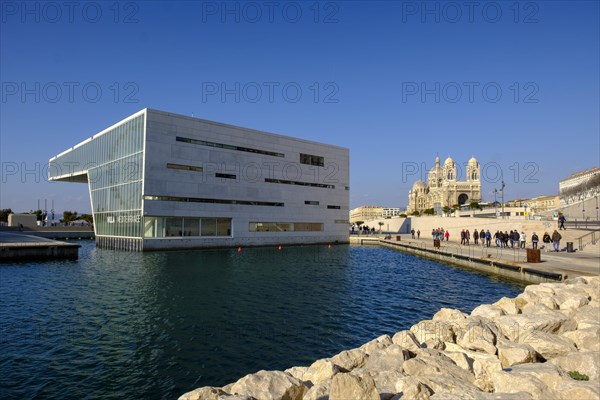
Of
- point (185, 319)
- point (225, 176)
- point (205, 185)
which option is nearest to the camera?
point (185, 319)

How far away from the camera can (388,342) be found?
10.3m

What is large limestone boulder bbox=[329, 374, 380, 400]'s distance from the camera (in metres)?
5.92

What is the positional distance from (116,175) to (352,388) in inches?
2202

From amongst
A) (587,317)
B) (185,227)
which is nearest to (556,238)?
(587,317)

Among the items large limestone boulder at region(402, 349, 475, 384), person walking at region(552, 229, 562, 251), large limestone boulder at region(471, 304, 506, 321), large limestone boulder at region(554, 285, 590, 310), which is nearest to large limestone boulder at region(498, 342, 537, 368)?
large limestone boulder at region(402, 349, 475, 384)

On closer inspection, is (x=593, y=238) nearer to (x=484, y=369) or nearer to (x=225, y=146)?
(x=484, y=369)

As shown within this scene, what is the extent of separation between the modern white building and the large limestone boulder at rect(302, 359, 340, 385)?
43072mm

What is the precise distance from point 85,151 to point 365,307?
63331mm

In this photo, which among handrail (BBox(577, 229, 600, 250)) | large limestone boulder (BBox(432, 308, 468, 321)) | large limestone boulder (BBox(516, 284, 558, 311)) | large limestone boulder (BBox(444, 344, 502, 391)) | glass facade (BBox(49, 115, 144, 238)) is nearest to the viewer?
large limestone boulder (BBox(444, 344, 502, 391))

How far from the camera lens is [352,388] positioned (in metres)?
5.99

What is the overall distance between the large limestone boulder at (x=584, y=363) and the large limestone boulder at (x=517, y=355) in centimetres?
57

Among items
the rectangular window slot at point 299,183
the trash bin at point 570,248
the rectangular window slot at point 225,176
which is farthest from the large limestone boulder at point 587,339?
the rectangular window slot at point 299,183

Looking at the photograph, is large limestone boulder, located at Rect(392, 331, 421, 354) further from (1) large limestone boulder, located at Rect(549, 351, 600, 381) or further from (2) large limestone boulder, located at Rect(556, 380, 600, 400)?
(2) large limestone boulder, located at Rect(556, 380, 600, 400)

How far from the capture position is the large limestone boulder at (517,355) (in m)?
8.73
